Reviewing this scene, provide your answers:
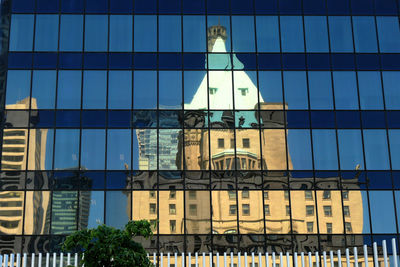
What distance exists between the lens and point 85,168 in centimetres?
3198

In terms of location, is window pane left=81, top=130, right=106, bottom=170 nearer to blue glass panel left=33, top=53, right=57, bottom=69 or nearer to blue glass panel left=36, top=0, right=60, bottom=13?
blue glass panel left=33, top=53, right=57, bottom=69

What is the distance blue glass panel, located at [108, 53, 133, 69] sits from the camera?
3381 cm

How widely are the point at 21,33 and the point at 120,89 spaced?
6090 mm

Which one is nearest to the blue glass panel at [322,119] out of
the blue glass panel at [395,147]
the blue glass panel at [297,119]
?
the blue glass panel at [297,119]

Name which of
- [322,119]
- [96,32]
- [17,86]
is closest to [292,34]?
[322,119]

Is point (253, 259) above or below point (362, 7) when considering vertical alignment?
below

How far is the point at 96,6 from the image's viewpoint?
114 feet

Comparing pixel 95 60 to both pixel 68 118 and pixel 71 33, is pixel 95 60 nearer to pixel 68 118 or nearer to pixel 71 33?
pixel 71 33

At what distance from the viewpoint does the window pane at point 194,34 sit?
34.3 metres

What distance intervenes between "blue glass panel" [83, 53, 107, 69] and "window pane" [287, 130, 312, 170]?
404 inches

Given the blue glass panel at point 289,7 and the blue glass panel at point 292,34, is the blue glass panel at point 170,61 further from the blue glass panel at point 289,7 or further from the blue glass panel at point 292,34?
the blue glass panel at point 289,7

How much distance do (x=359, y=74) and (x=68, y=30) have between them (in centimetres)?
1552

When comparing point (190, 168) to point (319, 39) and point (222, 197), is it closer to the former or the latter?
point (222, 197)

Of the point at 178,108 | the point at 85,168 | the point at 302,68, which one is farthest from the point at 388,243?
the point at 85,168
